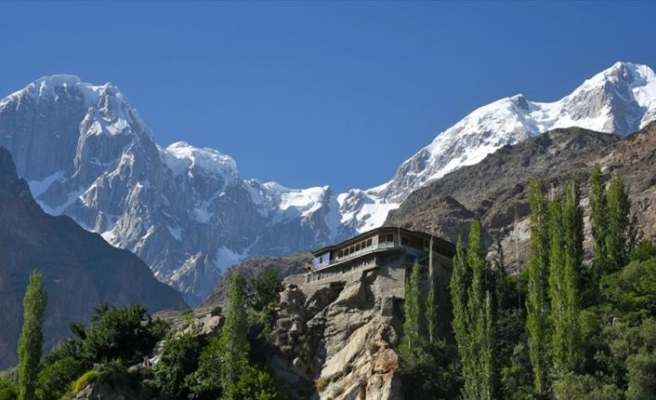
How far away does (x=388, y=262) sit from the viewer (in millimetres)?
88500

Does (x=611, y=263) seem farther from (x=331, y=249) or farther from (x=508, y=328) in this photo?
(x=331, y=249)

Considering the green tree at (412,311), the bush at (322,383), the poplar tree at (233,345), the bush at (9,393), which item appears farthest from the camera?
the bush at (9,393)

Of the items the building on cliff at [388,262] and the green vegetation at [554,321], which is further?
the building on cliff at [388,262]

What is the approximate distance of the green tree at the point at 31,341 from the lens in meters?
76.5

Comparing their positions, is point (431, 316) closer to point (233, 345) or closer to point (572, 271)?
point (572, 271)

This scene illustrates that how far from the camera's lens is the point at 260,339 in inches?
3270

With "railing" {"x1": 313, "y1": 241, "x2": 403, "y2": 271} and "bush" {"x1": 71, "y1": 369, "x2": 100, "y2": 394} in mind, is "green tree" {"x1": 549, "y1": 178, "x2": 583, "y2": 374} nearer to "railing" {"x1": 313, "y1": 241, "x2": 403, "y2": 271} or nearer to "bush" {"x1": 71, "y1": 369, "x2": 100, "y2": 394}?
"railing" {"x1": 313, "y1": 241, "x2": 403, "y2": 271}

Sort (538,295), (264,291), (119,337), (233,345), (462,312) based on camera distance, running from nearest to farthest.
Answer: (538,295) < (233,345) < (462,312) < (119,337) < (264,291)

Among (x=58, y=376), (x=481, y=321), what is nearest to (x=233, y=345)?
(x=58, y=376)

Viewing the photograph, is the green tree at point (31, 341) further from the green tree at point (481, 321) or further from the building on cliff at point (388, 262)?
the green tree at point (481, 321)

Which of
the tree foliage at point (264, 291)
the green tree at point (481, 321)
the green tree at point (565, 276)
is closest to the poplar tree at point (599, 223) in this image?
the green tree at point (565, 276)

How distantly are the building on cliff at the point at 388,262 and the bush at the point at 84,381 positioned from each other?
2119 cm

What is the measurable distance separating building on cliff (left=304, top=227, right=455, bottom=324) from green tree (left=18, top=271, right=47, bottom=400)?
23478 mm

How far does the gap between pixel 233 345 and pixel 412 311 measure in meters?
14.1
